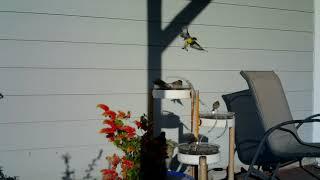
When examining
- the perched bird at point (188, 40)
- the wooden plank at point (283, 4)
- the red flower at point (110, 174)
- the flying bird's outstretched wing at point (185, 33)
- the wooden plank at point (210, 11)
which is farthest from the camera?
the wooden plank at point (283, 4)

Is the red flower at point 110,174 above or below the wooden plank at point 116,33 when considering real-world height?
below

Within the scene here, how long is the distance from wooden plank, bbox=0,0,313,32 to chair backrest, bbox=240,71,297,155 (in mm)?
752

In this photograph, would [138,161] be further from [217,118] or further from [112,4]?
[112,4]

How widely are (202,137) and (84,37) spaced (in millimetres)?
1487

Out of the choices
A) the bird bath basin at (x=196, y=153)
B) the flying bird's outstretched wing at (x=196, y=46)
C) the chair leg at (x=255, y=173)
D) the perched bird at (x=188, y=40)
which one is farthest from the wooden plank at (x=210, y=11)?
the chair leg at (x=255, y=173)

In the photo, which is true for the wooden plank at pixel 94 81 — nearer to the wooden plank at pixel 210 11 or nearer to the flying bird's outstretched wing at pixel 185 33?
the flying bird's outstretched wing at pixel 185 33

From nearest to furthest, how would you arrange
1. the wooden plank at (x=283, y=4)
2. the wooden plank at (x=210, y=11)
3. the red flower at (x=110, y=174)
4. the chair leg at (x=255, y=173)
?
the red flower at (x=110, y=174)
the chair leg at (x=255, y=173)
the wooden plank at (x=210, y=11)
the wooden plank at (x=283, y=4)

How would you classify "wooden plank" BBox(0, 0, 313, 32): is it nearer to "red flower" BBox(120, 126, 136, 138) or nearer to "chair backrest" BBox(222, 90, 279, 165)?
"chair backrest" BBox(222, 90, 279, 165)

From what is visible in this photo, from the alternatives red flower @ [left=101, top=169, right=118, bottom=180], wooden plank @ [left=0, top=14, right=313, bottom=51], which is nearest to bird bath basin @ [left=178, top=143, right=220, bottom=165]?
red flower @ [left=101, top=169, right=118, bottom=180]

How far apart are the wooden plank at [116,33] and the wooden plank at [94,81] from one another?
0.27 meters

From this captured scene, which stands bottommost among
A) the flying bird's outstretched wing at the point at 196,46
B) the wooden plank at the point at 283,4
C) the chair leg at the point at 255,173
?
the chair leg at the point at 255,173

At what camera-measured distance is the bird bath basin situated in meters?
2.34

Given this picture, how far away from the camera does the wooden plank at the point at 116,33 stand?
2.62m

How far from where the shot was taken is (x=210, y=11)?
3.33 m
